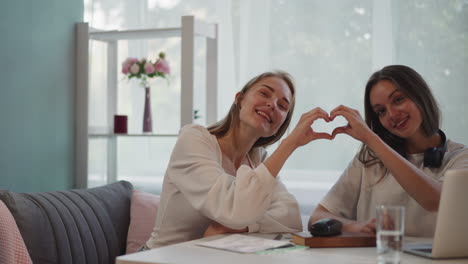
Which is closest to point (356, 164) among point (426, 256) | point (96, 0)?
point (426, 256)

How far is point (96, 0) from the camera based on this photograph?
4.46 metres

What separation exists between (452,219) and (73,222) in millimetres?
1692

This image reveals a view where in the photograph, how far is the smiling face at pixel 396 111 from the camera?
2.45 meters

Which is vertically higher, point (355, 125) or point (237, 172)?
point (355, 125)

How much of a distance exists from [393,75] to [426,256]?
93 centimetres

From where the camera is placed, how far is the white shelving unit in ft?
12.4

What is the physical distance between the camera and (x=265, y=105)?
8.27 feet

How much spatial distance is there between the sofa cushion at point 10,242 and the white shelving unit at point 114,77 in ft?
4.84

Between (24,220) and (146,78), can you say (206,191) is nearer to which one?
(24,220)

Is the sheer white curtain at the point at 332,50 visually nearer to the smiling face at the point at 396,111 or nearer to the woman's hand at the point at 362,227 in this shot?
the smiling face at the point at 396,111

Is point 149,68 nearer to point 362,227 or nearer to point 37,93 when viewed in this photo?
point 37,93

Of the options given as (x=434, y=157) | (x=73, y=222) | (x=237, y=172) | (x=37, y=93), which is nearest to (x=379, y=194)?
(x=434, y=157)

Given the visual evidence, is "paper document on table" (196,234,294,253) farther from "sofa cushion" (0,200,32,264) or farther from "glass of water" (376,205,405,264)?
"sofa cushion" (0,200,32,264)

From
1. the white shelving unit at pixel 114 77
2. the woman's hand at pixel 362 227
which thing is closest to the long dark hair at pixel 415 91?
the woman's hand at pixel 362 227
